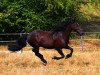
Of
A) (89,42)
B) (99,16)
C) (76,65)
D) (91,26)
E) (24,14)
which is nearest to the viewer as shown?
(76,65)

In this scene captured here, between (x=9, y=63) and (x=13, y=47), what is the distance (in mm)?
829

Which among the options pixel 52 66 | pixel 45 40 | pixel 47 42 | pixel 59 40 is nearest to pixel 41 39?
pixel 45 40

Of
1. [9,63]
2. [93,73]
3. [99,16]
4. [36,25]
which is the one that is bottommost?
[99,16]

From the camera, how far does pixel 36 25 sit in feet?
83.7

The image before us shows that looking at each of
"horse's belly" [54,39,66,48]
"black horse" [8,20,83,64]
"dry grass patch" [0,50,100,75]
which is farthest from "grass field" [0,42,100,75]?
"horse's belly" [54,39,66,48]

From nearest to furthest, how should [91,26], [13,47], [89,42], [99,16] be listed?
1. [13,47]
2. [89,42]
3. [91,26]
4. [99,16]

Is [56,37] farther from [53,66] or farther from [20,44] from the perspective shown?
[20,44]

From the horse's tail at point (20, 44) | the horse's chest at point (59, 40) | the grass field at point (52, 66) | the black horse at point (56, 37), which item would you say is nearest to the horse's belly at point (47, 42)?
the black horse at point (56, 37)

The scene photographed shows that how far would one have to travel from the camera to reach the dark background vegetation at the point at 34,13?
25.0m

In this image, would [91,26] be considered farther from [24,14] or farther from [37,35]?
[37,35]

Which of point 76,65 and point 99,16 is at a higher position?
point 76,65

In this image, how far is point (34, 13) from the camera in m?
25.9

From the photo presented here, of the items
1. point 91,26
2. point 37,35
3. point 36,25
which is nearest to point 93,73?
point 37,35

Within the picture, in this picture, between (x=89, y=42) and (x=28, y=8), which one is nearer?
(x=28, y=8)
